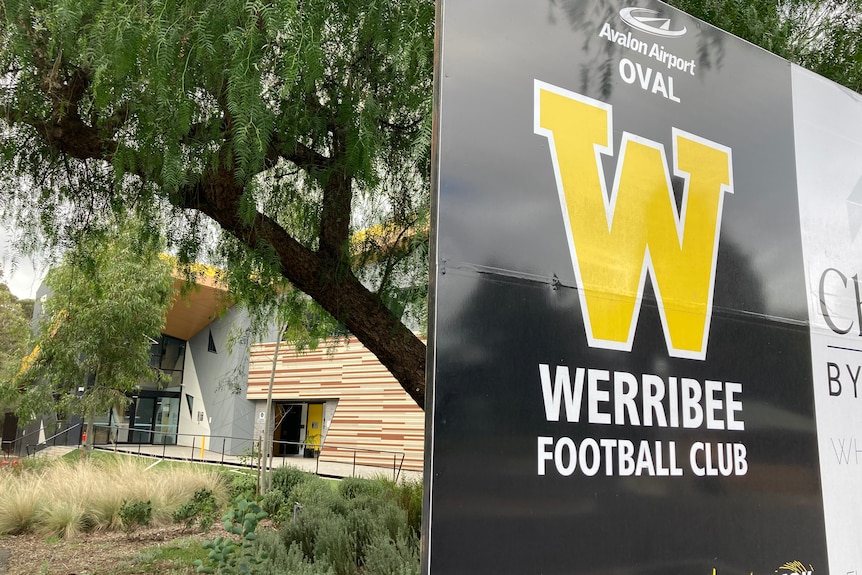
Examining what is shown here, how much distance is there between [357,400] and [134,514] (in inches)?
702

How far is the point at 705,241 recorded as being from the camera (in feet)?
8.25

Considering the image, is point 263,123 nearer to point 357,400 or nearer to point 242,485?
point 242,485

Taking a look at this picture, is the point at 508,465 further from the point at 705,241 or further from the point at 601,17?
the point at 601,17

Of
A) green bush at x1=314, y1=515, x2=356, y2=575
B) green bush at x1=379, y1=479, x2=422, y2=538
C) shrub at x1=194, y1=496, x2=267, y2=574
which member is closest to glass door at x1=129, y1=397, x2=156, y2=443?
green bush at x1=379, y1=479, x2=422, y2=538

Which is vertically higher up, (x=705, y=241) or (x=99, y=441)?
(x=705, y=241)

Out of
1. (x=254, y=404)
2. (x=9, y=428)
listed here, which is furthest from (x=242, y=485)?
(x=9, y=428)

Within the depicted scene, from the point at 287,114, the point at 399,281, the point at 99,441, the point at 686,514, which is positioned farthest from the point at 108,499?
the point at 99,441

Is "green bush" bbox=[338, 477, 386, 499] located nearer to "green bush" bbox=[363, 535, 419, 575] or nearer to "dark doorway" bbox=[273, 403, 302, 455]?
"green bush" bbox=[363, 535, 419, 575]

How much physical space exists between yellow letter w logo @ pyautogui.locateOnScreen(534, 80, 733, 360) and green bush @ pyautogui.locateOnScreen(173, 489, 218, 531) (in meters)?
9.40

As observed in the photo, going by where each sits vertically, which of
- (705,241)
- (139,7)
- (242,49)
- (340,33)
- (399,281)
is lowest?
(705,241)

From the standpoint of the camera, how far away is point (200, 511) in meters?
10.5

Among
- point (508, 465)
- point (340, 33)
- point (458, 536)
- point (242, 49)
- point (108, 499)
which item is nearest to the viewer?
point (458, 536)

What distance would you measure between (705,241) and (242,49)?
264cm

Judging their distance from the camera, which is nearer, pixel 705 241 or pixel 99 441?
pixel 705 241
